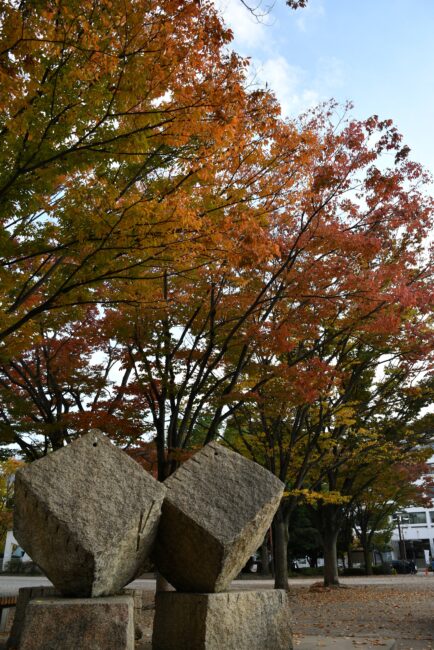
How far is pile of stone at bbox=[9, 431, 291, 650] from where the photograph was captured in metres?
4.03

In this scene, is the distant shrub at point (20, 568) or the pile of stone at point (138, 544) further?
the distant shrub at point (20, 568)

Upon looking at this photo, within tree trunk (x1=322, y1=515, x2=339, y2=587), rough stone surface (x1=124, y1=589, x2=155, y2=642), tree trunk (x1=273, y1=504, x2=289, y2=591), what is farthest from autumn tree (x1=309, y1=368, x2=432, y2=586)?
rough stone surface (x1=124, y1=589, x2=155, y2=642)

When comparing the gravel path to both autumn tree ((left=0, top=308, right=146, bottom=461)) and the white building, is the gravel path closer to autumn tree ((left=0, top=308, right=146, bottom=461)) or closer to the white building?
autumn tree ((left=0, top=308, right=146, bottom=461))

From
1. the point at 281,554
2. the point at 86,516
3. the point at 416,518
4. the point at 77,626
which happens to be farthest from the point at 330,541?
the point at 416,518

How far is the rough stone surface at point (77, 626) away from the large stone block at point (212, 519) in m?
0.84

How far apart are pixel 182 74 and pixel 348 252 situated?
587cm

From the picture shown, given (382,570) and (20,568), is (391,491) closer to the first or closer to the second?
(382,570)

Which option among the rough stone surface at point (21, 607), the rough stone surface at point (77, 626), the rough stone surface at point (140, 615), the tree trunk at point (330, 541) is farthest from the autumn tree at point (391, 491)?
the rough stone surface at point (77, 626)

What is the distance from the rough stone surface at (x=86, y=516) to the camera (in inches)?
168

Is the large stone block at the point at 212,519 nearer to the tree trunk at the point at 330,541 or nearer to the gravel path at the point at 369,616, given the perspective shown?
the gravel path at the point at 369,616

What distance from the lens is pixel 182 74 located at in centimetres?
578

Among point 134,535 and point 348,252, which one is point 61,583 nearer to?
point 134,535

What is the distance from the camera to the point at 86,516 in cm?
436

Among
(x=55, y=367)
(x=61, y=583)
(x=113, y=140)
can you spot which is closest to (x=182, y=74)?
(x=113, y=140)
